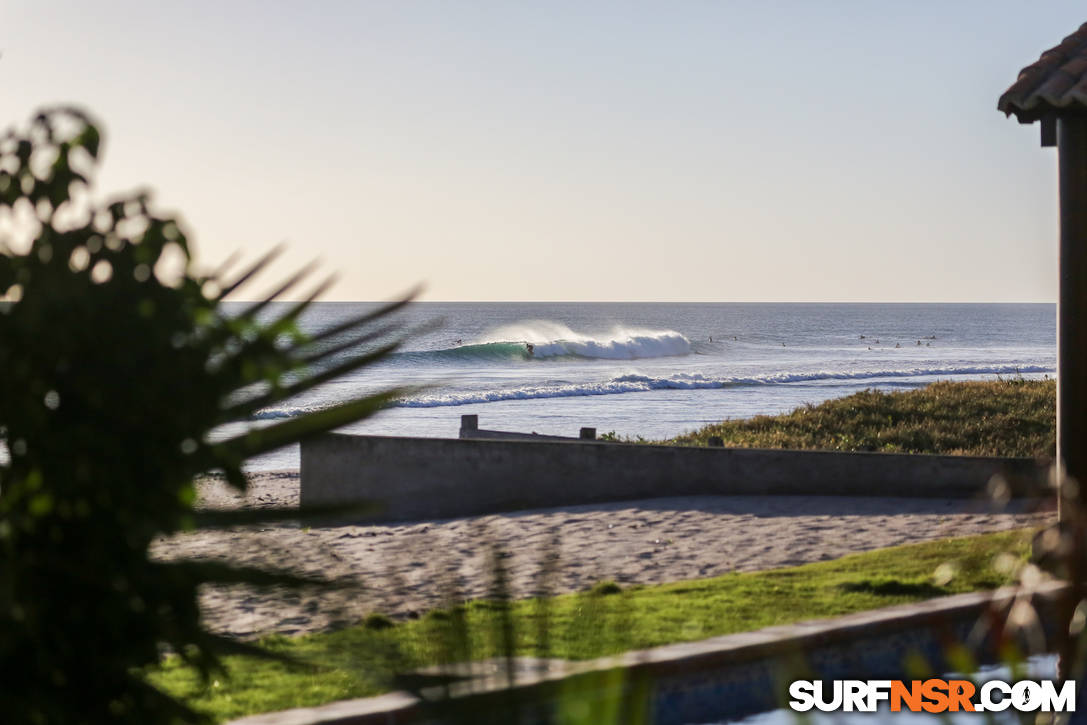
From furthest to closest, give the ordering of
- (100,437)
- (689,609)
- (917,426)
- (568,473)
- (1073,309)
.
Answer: (917,426) → (568,473) → (689,609) → (1073,309) → (100,437)

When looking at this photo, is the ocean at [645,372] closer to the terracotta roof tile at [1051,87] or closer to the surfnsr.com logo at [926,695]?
the surfnsr.com logo at [926,695]

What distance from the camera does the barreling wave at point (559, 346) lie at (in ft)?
227

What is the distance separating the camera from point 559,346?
7475cm

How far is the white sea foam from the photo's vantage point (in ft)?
243

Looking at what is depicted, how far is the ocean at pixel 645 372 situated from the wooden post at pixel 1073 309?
18.3ft

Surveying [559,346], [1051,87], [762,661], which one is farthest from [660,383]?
[762,661]

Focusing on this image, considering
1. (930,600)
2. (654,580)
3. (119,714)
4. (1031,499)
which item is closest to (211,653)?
(119,714)

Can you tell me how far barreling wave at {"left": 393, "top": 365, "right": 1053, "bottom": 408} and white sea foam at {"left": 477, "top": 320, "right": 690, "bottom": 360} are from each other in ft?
57.2

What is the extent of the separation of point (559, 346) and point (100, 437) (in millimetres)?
72948

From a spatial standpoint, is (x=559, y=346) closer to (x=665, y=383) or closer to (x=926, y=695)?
(x=665, y=383)

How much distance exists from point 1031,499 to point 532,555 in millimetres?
4913

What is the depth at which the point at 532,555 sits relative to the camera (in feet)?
36.5

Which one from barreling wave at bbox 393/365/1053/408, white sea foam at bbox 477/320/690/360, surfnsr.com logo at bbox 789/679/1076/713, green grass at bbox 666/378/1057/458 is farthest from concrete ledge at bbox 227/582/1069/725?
white sea foam at bbox 477/320/690/360

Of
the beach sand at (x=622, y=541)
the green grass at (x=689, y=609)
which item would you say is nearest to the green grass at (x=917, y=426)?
the beach sand at (x=622, y=541)
